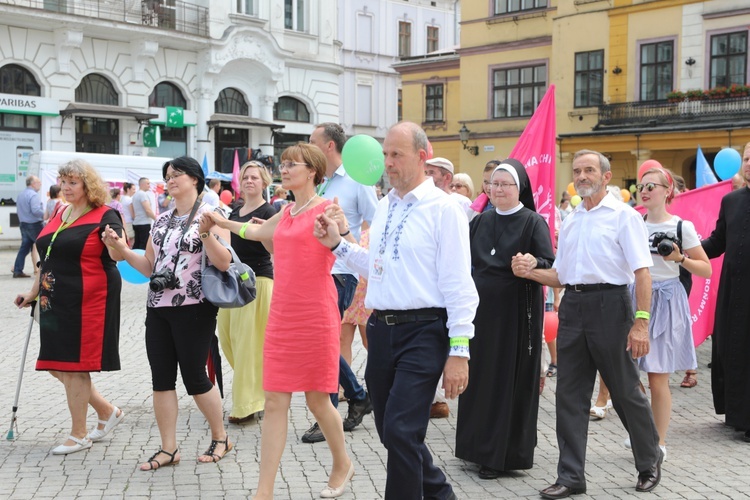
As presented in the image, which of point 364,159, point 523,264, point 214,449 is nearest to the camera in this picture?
point 364,159

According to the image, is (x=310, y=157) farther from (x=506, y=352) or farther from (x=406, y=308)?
(x=506, y=352)

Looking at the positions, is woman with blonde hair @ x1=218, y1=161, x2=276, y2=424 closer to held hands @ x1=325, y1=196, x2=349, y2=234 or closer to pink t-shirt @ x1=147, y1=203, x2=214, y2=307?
pink t-shirt @ x1=147, y1=203, x2=214, y2=307

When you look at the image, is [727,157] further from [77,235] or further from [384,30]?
[384,30]

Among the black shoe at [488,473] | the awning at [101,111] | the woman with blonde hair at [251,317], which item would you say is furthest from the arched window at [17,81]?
the black shoe at [488,473]

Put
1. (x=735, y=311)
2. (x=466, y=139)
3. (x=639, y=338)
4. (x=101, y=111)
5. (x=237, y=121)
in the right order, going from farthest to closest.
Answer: (x=466, y=139)
(x=237, y=121)
(x=101, y=111)
(x=735, y=311)
(x=639, y=338)

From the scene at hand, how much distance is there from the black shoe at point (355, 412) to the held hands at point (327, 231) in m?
2.41

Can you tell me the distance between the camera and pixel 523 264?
5.17 metres

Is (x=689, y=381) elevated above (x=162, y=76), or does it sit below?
below

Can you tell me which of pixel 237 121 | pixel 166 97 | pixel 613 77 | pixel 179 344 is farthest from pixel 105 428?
pixel 237 121

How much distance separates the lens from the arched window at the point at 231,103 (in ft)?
113

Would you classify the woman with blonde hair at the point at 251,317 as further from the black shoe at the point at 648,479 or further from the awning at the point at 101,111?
the awning at the point at 101,111

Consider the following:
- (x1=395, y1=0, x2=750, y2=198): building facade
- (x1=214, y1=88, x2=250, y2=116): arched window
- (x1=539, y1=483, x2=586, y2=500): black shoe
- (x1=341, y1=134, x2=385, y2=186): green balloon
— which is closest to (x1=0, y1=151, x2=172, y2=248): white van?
(x1=214, y1=88, x2=250, y2=116): arched window

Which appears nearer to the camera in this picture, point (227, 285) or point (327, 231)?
point (327, 231)

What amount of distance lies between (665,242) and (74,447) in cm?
401
